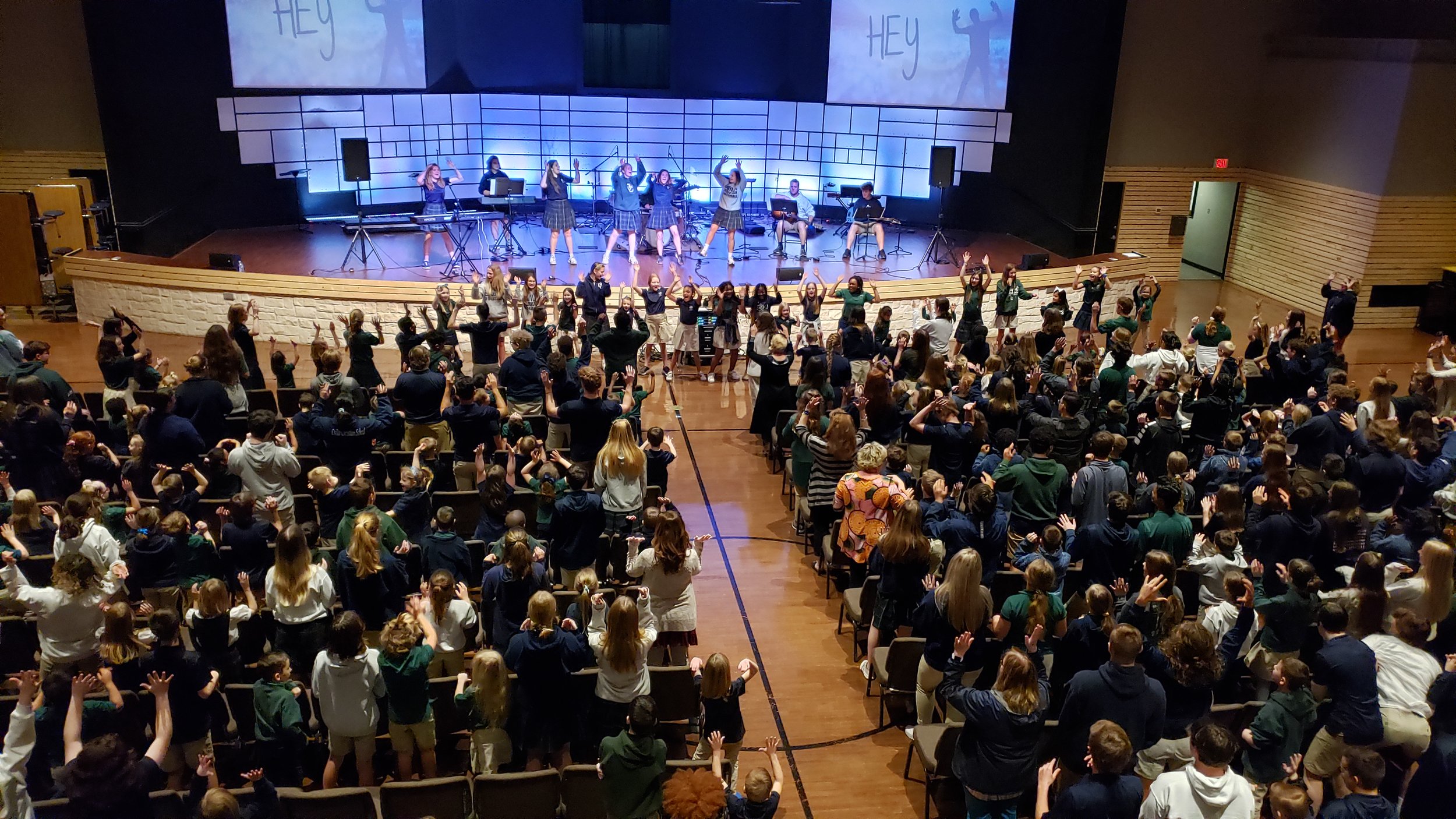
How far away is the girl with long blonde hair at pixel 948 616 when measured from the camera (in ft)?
17.0

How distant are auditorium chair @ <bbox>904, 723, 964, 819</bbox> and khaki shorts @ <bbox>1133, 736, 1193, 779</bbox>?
0.86m

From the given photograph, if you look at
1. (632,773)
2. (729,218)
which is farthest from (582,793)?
(729,218)

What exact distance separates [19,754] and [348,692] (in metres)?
1.29

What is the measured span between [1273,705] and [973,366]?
17.2ft

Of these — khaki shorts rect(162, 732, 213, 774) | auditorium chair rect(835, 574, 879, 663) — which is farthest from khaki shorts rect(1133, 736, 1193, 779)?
khaki shorts rect(162, 732, 213, 774)

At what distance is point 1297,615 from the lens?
5.32 meters

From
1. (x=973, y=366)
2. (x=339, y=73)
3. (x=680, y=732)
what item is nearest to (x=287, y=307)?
(x=339, y=73)

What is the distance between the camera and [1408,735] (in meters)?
4.93

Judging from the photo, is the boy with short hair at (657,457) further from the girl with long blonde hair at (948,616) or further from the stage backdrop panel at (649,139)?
the stage backdrop panel at (649,139)

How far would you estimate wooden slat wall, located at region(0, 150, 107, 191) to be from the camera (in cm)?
1557

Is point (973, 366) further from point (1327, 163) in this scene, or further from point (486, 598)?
point (1327, 163)

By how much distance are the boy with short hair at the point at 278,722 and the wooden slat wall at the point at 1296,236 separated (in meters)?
16.3

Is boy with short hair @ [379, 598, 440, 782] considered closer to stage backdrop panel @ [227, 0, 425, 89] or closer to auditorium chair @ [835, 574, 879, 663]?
auditorium chair @ [835, 574, 879, 663]

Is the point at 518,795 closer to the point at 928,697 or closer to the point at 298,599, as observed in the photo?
the point at 298,599
